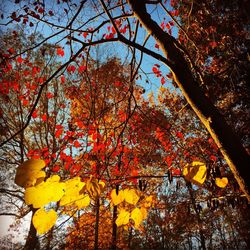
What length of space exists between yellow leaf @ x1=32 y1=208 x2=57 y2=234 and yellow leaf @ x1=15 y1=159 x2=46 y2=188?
0.24m

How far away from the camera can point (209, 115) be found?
4.64ft

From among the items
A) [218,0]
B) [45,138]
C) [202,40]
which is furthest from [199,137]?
[45,138]

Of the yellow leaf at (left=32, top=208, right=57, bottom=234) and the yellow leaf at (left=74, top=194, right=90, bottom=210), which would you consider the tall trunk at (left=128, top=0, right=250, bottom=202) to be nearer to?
the yellow leaf at (left=74, top=194, right=90, bottom=210)

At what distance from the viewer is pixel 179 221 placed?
1572 centimetres

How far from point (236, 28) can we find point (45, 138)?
29.7ft

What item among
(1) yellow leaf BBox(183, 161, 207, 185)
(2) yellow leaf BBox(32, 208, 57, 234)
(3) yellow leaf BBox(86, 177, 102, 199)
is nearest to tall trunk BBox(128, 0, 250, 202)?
(1) yellow leaf BBox(183, 161, 207, 185)

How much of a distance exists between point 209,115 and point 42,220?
3.94 feet

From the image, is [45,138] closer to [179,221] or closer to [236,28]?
[236,28]

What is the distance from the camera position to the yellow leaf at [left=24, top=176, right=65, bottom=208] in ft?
4.36

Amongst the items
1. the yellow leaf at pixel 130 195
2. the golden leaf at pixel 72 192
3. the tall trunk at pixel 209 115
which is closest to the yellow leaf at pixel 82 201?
the golden leaf at pixel 72 192

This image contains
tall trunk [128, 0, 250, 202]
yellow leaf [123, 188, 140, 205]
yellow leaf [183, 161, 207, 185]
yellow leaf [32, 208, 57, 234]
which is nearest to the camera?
tall trunk [128, 0, 250, 202]

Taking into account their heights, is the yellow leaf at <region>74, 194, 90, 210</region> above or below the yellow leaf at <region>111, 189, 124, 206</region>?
below

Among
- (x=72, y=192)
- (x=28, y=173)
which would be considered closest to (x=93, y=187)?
(x=72, y=192)

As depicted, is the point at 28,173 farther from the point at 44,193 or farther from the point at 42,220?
the point at 42,220
